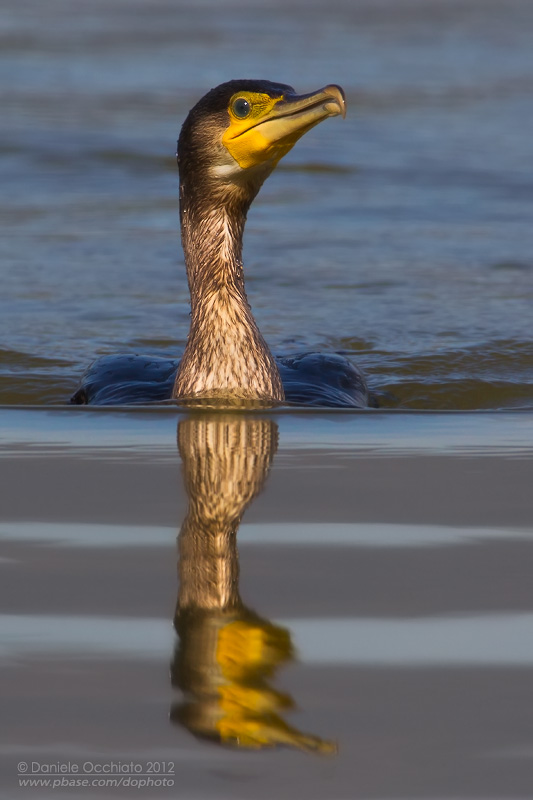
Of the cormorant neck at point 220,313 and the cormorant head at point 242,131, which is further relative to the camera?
the cormorant neck at point 220,313

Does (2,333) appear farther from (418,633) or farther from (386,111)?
(386,111)

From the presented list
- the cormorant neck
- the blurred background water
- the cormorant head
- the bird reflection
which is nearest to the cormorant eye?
the cormorant head

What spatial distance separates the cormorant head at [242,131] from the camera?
208 inches

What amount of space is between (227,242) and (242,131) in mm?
591

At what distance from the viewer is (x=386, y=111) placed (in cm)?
1520

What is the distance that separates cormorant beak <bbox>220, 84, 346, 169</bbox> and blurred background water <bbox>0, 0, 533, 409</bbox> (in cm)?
169

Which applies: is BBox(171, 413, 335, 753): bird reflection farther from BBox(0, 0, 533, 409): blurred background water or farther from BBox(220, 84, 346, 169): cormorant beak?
BBox(0, 0, 533, 409): blurred background water

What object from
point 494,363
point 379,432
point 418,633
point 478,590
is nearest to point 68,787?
point 418,633

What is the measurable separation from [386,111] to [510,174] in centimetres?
296

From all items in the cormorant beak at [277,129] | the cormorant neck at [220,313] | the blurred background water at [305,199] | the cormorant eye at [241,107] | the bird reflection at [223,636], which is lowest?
the bird reflection at [223,636]

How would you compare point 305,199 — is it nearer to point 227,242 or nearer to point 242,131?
point 227,242

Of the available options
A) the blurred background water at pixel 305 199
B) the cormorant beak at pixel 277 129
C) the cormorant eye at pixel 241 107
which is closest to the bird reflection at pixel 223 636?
the cormorant beak at pixel 277 129

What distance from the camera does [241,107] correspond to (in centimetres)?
537

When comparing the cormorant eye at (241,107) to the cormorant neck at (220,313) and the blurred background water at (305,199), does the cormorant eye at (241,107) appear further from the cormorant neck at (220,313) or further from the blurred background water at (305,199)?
the blurred background water at (305,199)
